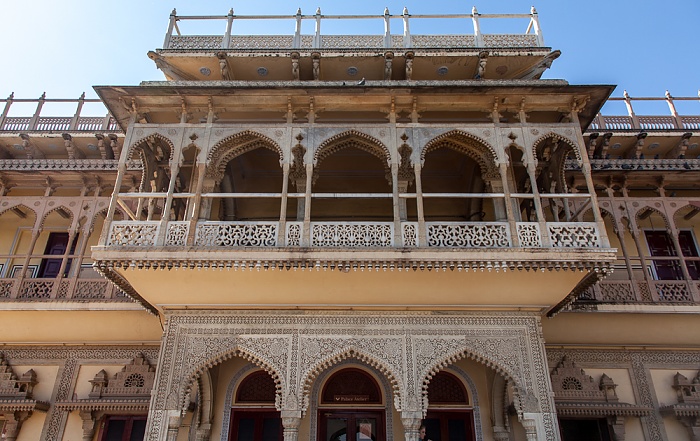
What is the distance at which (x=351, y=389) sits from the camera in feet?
34.6

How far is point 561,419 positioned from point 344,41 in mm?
9764

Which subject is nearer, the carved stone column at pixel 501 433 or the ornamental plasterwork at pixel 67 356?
the carved stone column at pixel 501 433

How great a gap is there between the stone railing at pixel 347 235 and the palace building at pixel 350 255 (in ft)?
0.14

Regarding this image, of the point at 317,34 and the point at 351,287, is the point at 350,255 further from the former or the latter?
the point at 317,34

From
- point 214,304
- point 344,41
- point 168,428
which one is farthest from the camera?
point 344,41

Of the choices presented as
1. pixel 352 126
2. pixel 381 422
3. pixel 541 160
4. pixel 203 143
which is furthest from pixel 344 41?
pixel 381 422

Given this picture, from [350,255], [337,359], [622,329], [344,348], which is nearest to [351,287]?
[350,255]

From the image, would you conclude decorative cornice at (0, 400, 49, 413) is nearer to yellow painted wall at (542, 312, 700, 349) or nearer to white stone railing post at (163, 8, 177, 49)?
white stone railing post at (163, 8, 177, 49)

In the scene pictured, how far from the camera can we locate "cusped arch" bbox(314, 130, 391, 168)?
9109mm

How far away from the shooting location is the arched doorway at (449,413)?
1022cm

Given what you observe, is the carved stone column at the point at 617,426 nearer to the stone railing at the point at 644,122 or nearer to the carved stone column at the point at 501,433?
the carved stone column at the point at 501,433

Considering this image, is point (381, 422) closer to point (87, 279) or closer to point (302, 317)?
point (302, 317)

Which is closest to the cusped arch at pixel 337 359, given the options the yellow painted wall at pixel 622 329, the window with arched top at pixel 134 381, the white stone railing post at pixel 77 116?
the yellow painted wall at pixel 622 329

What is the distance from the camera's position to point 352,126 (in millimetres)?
9234
